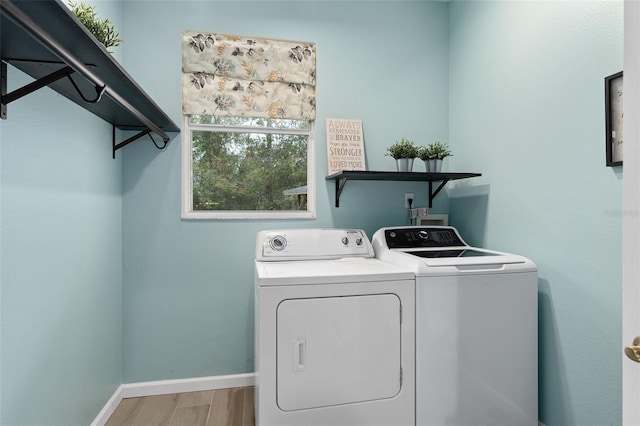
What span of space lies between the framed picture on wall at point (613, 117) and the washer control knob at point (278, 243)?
1559mm

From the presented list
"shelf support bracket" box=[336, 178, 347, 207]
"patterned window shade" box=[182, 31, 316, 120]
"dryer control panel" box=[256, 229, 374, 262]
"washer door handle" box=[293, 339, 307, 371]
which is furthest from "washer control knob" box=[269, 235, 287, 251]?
"patterned window shade" box=[182, 31, 316, 120]

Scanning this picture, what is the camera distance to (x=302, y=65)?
2.38 meters

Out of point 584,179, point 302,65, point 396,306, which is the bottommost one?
point 396,306

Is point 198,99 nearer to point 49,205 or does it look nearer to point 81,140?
point 81,140

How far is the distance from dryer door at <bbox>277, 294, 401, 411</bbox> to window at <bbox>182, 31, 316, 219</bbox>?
3.19 ft

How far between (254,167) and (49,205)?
1.24m

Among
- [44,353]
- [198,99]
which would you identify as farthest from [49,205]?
[198,99]

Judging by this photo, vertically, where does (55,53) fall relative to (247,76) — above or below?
below

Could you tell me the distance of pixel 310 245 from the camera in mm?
2094

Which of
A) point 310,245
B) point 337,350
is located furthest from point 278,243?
point 337,350

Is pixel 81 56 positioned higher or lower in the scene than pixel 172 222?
higher

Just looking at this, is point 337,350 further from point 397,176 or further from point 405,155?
point 405,155

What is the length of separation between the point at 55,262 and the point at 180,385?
48.5 inches

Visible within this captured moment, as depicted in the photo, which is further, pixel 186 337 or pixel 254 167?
pixel 254 167
